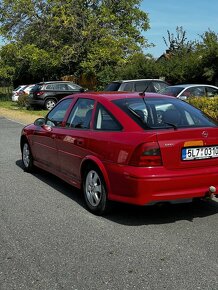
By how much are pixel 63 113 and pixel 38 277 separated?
11.0 feet

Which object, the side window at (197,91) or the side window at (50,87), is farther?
the side window at (50,87)

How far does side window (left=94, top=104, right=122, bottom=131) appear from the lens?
18.0 ft

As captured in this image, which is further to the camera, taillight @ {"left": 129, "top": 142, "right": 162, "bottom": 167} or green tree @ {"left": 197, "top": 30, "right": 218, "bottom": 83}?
green tree @ {"left": 197, "top": 30, "right": 218, "bottom": 83}

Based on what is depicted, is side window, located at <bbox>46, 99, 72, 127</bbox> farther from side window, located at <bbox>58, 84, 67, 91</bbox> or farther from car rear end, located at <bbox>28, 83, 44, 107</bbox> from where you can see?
side window, located at <bbox>58, 84, 67, 91</bbox>

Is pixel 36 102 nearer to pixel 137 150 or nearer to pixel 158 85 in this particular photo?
pixel 158 85

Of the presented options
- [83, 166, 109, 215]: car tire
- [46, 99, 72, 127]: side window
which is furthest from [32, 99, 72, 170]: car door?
[83, 166, 109, 215]: car tire

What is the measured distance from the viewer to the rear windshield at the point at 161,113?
5.39 m

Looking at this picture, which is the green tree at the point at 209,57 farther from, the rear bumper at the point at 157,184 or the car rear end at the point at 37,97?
the rear bumper at the point at 157,184

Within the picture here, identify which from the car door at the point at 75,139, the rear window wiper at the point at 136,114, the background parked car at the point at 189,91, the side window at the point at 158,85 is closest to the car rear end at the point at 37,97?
the side window at the point at 158,85

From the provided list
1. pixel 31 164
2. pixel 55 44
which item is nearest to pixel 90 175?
pixel 31 164

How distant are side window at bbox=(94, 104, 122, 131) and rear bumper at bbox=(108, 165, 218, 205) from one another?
56 centimetres

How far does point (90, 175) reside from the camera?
5.74m

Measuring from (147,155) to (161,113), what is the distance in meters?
0.83

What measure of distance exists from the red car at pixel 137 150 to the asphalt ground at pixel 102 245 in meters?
0.35
